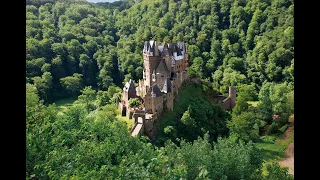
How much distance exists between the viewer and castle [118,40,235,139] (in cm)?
2761

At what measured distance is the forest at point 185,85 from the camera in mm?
14736

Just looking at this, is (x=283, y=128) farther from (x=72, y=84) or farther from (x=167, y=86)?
(x=72, y=84)

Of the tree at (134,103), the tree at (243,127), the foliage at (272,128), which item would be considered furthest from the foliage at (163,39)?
the tree at (134,103)

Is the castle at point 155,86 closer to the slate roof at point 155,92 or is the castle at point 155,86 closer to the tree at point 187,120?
the slate roof at point 155,92

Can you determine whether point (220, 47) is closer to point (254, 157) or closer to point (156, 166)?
point (254, 157)

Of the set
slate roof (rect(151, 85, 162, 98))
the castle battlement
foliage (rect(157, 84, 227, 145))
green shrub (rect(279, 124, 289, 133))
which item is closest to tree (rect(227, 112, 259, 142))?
foliage (rect(157, 84, 227, 145))

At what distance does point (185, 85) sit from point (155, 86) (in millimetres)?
7281

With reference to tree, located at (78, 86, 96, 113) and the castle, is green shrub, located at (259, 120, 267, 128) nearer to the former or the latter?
the castle

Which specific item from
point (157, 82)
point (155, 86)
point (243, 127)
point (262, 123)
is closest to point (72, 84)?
point (157, 82)

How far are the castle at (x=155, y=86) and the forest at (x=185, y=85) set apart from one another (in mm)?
1108

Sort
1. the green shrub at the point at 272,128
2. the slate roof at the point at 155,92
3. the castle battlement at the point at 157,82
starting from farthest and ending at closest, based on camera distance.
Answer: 1. the green shrub at the point at 272,128
2. the castle battlement at the point at 157,82
3. the slate roof at the point at 155,92

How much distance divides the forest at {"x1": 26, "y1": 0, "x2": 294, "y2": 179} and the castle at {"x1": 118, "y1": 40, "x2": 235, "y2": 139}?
1108 millimetres
